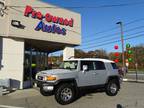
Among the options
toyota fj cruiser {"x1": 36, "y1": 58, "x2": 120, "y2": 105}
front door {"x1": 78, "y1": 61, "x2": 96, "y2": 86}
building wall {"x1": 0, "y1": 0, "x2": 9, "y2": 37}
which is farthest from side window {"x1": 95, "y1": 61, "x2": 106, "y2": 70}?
building wall {"x1": 0, "y1": 0, "x2": 9, "y2": 37}

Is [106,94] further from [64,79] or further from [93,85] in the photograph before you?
[64,79]

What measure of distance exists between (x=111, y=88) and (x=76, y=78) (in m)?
2.77

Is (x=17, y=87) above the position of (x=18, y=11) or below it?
below

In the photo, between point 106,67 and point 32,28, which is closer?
point 106,67

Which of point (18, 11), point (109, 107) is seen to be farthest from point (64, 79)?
point (18, 11)

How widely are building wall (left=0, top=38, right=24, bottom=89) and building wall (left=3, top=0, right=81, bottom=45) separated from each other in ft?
1.94

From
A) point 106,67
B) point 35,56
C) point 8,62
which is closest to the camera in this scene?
point 106,67

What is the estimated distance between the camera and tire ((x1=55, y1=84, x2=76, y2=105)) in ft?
34.6

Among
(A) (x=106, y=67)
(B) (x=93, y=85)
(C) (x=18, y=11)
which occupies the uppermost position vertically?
(C) (x=18, y=11)

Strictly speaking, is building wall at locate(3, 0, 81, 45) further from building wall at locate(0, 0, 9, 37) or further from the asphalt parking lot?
the asphalt parking lot

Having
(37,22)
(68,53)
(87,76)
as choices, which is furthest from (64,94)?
(68,53)

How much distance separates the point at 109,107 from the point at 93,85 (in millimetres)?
2124

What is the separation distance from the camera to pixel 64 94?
10789mm

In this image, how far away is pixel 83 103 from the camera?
1113 centimetres
